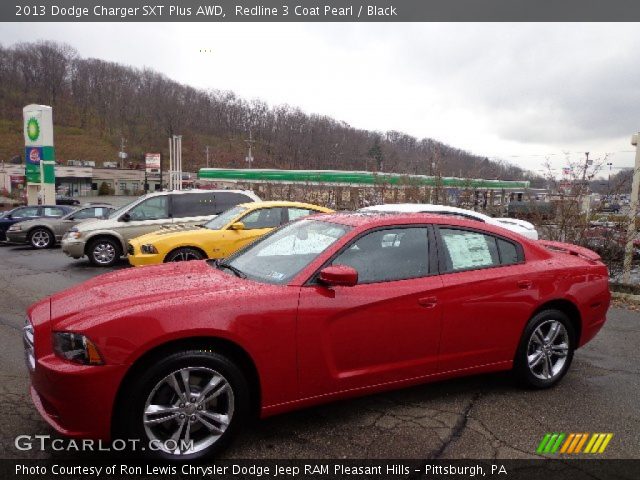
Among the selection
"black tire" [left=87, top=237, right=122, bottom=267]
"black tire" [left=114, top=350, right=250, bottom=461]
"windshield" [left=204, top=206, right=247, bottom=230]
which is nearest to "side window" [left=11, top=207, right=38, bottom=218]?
"black tire" [left=87, top=237, right=122, bottom=267]

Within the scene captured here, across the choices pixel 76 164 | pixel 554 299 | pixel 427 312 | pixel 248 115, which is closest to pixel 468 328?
pixel 427 312

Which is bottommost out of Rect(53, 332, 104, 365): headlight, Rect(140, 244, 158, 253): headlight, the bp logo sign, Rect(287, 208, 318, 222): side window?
Rect(140, 244, 158, 253): headlight

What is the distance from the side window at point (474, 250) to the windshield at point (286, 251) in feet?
2.78

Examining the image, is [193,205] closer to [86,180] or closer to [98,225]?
[98,225]

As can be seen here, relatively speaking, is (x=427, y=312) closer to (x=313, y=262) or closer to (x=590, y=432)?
(x=313, y=262)

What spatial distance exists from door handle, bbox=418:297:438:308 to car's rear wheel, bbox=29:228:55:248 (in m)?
15.0

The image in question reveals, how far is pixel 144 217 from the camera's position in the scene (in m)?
10.7

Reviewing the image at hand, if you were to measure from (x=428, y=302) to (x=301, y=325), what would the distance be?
0.99 meters

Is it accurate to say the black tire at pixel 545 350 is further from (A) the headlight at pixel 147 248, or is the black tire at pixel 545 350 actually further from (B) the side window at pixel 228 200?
(B) the side window at pixel 228 200

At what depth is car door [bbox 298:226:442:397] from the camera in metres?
3.09

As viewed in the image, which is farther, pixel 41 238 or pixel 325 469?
pixel 41 238

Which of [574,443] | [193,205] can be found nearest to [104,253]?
[193,205]

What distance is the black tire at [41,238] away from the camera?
15.0 metres

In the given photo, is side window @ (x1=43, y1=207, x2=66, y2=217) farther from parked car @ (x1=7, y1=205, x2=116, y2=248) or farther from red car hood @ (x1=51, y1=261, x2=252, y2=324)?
red car hood @ (x1=51, y1=261, x2=252, y2=324)
